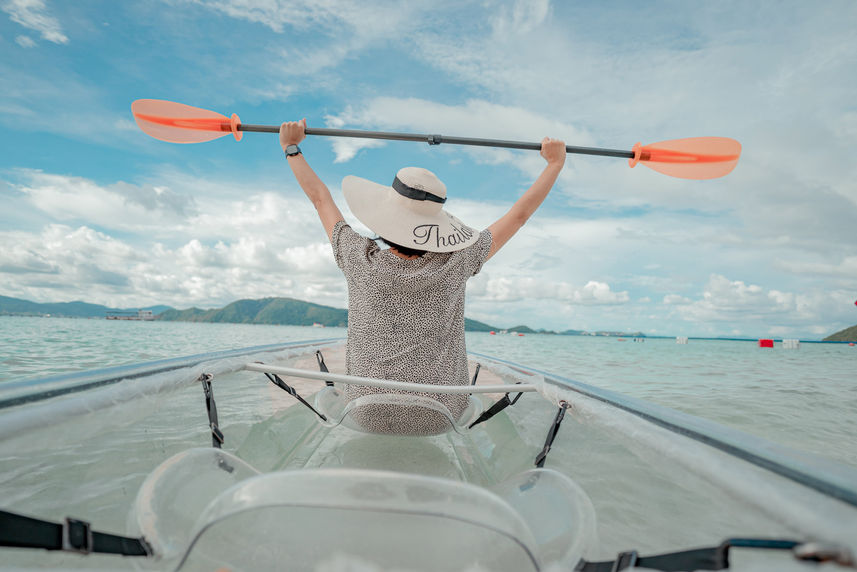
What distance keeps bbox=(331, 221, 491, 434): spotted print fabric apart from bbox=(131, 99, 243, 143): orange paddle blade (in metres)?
2.45

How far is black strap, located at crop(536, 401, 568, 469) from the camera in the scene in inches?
74.7

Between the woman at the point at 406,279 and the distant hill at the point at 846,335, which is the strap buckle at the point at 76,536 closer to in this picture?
the woman at the point at 406,279

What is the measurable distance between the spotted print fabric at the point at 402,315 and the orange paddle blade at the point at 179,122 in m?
2.45

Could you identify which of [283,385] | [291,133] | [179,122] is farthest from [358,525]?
[179,122]

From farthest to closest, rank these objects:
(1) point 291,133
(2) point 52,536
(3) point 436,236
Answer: (1) point 291,133 < (3) point 436,236 < (2) point 52,536

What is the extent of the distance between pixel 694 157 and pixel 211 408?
4.09 m

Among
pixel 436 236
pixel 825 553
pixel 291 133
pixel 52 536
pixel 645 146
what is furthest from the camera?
pixel 645 146

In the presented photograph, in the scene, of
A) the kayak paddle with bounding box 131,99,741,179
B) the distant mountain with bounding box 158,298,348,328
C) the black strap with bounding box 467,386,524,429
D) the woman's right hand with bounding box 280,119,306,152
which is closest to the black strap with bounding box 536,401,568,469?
the black strap with bounding box 467,386,524,429

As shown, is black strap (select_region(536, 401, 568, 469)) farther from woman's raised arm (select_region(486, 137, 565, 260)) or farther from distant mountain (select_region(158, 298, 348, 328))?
distant mountain (select_region(158, 298, 348, 328))

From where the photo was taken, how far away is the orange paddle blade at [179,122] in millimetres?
3799

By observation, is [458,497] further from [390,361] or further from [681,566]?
[390,361]

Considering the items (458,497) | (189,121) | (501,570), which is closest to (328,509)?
(458,497)

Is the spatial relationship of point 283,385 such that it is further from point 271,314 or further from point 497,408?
point 271,314

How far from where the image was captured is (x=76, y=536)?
0.94 m
